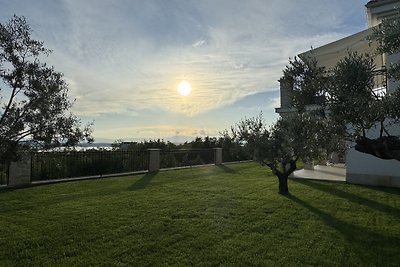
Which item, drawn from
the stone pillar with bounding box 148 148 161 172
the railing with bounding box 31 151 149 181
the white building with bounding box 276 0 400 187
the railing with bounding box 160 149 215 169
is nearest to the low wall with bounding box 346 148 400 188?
the white building with bounding box 276 0 400 187

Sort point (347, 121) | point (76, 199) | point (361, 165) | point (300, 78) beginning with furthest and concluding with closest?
point (361, 165), point (76, 199), point (300, 78), point (347, 121)

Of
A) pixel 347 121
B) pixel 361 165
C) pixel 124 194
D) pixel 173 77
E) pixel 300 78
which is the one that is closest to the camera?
pixel 347 121

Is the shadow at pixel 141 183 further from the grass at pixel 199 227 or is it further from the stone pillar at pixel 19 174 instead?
the stone pillar at pixel 19 174

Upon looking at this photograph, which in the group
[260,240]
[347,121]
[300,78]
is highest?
[300,78]

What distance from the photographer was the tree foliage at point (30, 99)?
486cm

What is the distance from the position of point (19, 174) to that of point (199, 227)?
8192mm

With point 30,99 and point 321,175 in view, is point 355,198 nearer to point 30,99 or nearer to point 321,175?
point 321,175

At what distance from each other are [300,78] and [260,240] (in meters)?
3.06

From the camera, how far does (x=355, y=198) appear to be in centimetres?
991

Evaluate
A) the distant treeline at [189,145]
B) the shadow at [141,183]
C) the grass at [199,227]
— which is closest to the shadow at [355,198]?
the grass at [199,227]

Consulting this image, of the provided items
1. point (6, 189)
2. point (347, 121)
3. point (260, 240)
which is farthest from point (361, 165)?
point (6, 189)

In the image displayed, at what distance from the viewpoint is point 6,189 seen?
1098 centimetres

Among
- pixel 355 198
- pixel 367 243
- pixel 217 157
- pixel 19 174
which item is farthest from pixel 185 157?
pixel 367 243

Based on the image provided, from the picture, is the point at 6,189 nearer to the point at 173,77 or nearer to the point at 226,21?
the point at 173,77
